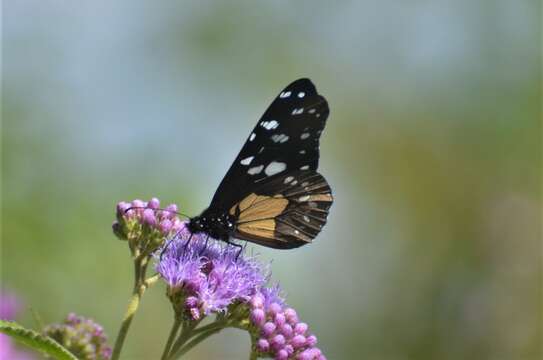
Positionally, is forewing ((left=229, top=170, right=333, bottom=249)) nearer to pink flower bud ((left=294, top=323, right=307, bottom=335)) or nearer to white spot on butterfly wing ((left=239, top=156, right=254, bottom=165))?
white spot on butterfly wing ((left=239, top=156, right=254, bottom=165))

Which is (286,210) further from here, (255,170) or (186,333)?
(186,333)

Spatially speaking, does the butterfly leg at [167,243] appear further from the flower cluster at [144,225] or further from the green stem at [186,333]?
the green stem at [186,333]

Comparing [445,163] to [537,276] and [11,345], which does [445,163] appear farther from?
[11,345]

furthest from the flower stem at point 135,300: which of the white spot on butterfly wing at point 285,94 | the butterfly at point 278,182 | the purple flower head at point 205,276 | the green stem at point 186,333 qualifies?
the white spot on butterfly wing at point 285,94

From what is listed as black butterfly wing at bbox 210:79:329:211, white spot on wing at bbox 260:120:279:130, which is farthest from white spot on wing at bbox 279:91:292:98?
white spot on wing at bbox 260:120:279:130

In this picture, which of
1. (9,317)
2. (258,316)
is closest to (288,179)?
(258,316)

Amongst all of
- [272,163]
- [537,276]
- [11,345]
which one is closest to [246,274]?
[272,163]
